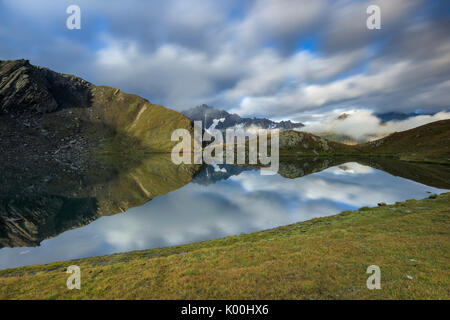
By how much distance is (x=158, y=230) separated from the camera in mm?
37000

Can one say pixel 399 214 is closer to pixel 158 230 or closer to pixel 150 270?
pixel 150 270

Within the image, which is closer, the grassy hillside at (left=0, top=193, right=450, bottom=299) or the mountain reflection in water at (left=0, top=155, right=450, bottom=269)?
the grassy hillside at (left=0, top=193, right=450, bottom=299)

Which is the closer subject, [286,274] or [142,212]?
[286,274]

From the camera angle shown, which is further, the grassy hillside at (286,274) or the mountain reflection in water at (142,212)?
the mountain reflection in water at (142,212)

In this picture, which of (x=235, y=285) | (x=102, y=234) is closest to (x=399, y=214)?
(x=235, y=285)

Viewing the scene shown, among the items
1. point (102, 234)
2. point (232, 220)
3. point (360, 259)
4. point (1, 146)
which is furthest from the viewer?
point (1, 146)

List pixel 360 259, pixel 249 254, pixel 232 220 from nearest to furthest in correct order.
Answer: pixel 360 259 → pixel 249 254 → pixel 232 220

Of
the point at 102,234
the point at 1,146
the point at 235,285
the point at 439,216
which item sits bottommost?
the point at 102,234

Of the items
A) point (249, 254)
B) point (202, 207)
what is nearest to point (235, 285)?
point (249, 254)

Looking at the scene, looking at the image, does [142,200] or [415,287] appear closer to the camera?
[415,287]

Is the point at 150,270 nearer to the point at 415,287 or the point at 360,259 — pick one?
the point at 360,259

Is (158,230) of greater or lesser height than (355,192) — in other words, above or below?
below

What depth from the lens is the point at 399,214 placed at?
32.8 m

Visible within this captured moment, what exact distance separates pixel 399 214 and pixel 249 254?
3002 cm
